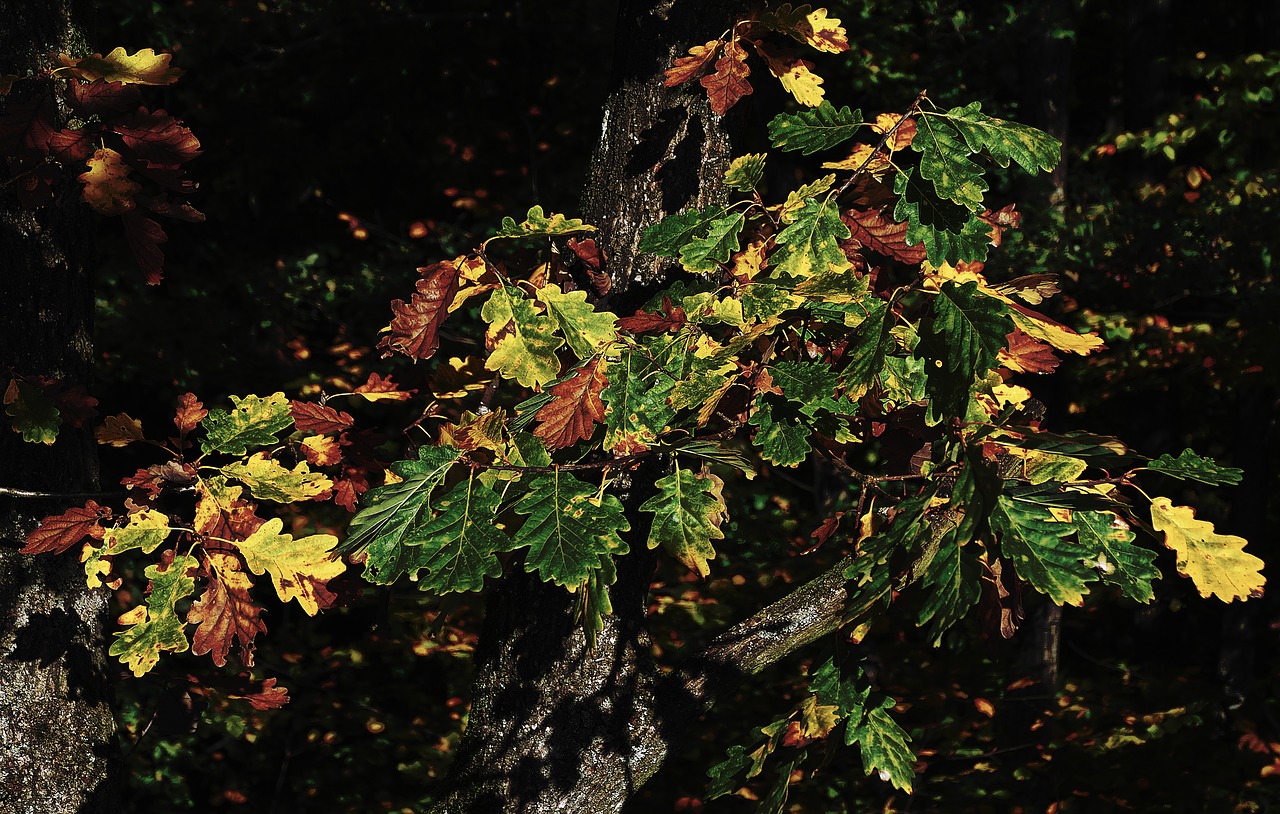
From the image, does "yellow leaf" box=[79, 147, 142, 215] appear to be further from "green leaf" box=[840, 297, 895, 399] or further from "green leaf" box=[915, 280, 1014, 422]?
"green leaf" box=[915, 280, 1014, 422]

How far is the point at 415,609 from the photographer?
23.1 ft

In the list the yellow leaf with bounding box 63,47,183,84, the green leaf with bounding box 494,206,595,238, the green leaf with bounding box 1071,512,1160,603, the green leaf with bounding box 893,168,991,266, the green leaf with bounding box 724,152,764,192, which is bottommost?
the green leaf with bounding box 1071,512,1160,603

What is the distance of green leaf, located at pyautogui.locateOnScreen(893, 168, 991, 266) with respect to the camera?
2.14 metres

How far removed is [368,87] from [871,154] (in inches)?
286

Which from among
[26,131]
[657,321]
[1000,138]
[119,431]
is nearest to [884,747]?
[657,321]

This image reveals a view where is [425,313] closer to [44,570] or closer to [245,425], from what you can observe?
[245,425]

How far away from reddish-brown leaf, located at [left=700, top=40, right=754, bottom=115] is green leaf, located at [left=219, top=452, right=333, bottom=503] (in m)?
1.23

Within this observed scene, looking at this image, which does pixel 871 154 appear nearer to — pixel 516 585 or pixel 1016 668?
pixel 516 585

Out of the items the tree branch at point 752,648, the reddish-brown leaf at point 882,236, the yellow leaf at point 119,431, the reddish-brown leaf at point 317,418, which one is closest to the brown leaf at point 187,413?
the yellow leaf at point 119,431

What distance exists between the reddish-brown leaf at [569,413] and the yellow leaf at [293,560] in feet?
1.63

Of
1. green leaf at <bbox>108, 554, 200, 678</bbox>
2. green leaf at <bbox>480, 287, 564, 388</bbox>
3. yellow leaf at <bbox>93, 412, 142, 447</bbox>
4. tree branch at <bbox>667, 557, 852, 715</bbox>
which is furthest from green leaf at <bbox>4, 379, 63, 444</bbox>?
tree branch at <bbox>667, 557, 852, 715</bbox>

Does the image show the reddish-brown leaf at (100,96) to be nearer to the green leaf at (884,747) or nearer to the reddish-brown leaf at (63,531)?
the reddish-brown leaf at (63,531)

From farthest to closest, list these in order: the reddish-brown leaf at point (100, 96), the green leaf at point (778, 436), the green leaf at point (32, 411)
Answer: the green leaf at point (32, 411), the green leaf at point (778, 436), the reddish-brown leaf at point (100, 96)

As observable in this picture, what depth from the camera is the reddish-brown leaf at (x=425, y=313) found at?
2.65 meters
